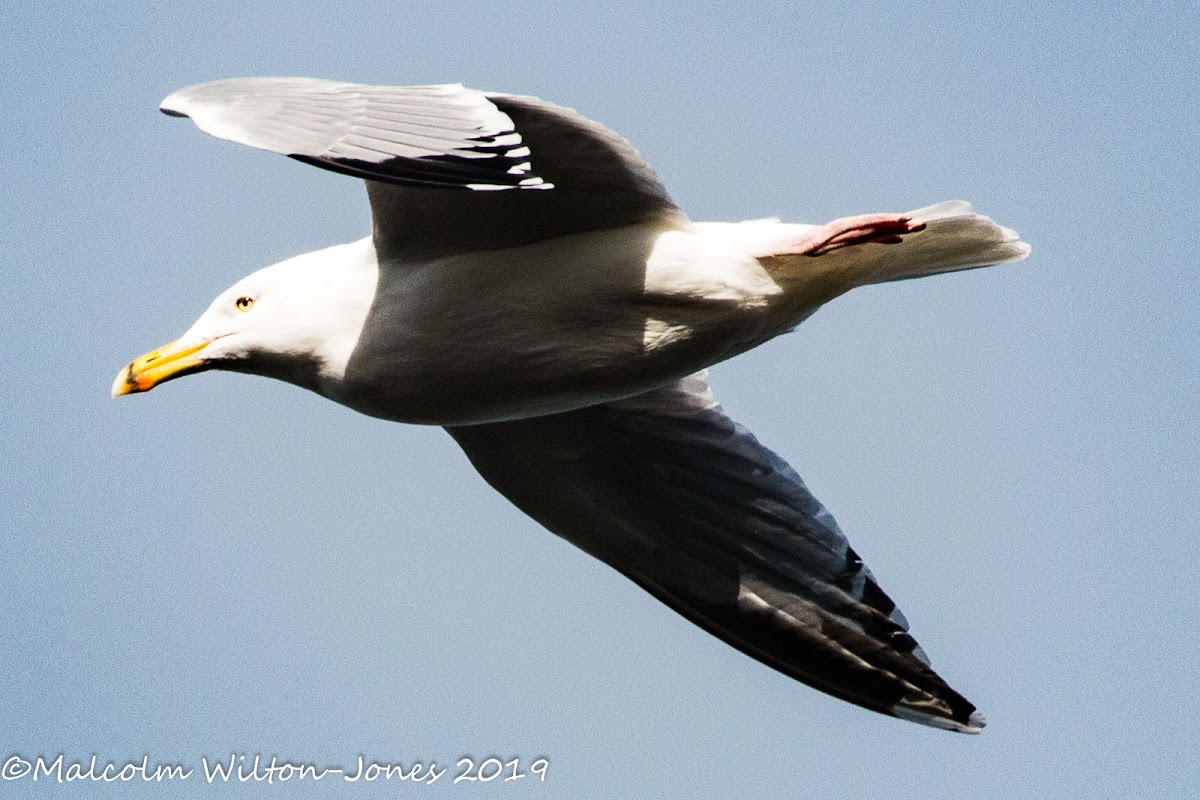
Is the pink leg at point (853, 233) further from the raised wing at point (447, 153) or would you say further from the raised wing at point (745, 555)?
the raised wing at point (745, 555)

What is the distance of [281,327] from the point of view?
832 cm

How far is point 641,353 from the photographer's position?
8117mm

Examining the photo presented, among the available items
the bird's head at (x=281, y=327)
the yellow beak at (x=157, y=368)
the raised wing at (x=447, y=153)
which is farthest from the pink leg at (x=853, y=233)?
the yellow beak at (x=157, y=368)

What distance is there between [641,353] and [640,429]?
147 cm

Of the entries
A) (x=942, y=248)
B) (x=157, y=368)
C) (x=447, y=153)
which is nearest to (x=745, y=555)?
(x=942, y=248)

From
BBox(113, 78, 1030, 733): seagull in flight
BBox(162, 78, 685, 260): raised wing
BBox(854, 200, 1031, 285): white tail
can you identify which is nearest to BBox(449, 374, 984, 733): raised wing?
BBox(113, 78, 1030, 733): seagull in flight

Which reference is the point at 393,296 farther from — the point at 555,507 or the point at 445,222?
the point at 555,507

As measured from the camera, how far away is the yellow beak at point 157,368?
851 cm

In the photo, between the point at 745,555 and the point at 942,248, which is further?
the point at 745,555

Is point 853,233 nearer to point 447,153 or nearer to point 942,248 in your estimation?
point 942,248

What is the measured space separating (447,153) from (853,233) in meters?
1.77

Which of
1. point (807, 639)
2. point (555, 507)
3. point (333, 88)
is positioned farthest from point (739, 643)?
point (333, 88)

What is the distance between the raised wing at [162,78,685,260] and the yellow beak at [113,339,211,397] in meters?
0.89

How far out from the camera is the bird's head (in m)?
8.23
